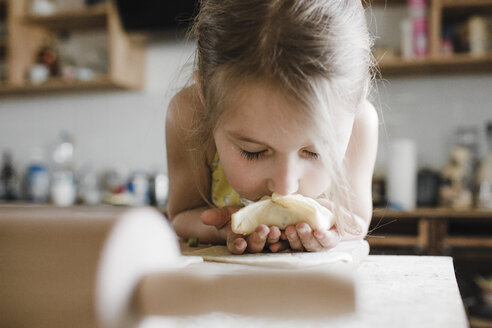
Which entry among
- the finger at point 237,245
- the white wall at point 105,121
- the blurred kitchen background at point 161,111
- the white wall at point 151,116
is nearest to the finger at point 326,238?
the finger at point 237,245

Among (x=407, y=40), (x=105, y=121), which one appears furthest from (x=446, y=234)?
(x=105, y=121)

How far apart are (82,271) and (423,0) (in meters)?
2.29

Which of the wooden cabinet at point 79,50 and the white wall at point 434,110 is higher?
the wooden cabinet at point 79,50

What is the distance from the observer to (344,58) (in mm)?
618

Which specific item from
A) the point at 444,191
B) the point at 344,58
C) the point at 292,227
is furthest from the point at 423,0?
the point at 292,227

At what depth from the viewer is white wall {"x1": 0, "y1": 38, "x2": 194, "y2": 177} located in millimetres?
2768

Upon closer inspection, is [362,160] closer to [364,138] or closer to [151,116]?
[364,138]

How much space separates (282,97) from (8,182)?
2859 millimetres

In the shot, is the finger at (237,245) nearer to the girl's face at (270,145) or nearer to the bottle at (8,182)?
the girl's face at (270,145)

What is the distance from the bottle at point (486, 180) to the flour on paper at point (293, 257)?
169cm

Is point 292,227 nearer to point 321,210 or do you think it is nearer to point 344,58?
point 321,210

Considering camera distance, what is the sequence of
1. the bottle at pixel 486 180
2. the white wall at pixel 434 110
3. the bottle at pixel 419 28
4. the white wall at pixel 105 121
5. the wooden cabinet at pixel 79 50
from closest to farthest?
1. the bottle at pixel 486 180
2. the bottle at pixel 419 28
3. the white wall at pixel 434 110
4. the wooden cabinet at pixel 79 50
5. the white wall at pixel 105 121

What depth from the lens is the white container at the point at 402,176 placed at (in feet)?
6.77

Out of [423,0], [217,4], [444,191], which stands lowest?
[444,191]
